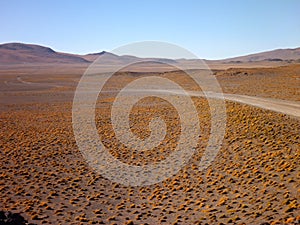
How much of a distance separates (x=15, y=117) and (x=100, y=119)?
819cm

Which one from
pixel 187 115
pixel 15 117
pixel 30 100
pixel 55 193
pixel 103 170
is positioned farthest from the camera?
pixel 30 100

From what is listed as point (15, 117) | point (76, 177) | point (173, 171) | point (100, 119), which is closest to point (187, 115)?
point (100, 119)

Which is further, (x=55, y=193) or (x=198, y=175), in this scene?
(x=198, y=175)

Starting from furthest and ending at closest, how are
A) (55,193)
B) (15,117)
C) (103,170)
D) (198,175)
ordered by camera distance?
1. (15,117)
2. (103,170)
3. (198,175)
4. (55,193)

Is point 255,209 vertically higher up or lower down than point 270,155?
lower down

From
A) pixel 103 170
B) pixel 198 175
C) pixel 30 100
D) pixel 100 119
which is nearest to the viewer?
pixel 198 175

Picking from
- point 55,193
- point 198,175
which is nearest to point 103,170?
point 55,193

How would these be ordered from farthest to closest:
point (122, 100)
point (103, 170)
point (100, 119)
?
1. point (122, 100)
2. point (100, 119)
3. point (103, 170)

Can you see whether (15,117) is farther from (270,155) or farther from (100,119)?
(270,155)

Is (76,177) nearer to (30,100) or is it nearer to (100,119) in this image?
(100,119)

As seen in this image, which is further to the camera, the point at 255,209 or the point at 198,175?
the point at 198,175

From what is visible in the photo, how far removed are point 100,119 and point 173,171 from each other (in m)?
13.0

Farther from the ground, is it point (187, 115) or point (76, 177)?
point (187, 115)

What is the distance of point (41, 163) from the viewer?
15461 mm
